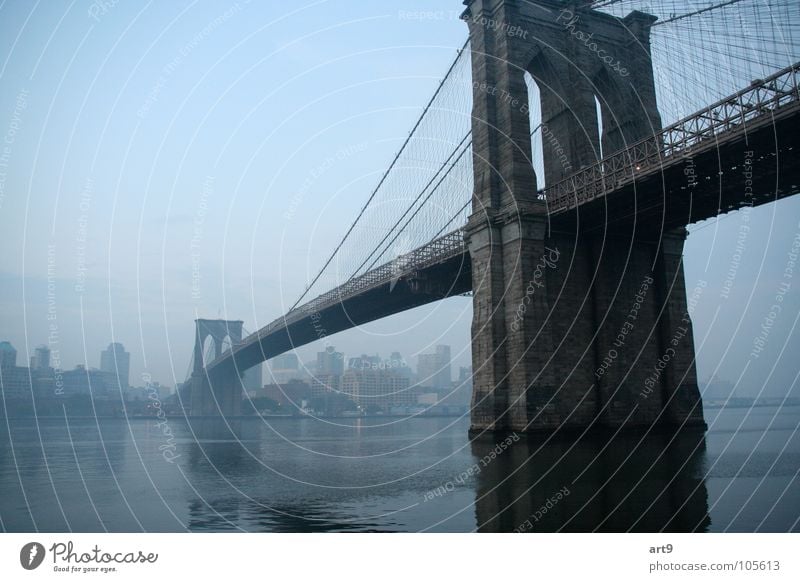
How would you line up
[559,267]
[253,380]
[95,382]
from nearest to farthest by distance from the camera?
[559,267]
[95,382]
[253,380]

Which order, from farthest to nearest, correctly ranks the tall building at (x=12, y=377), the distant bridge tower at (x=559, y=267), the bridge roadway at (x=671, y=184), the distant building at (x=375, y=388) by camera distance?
the distant building at (x=375, y=388)
the tall building at (x=12, y=377)
the distant bridge tower at (x=559, y=267)
the bridge roadway at (x=671, y=184)

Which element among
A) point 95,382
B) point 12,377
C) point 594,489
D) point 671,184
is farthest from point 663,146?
point 95,382

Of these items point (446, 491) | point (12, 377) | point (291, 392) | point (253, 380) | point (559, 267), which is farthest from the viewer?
point (253, 380)

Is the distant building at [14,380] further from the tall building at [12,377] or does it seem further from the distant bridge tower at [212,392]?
the distant bridge tower at [212,392]

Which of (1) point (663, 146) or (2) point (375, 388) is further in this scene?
(2) point (375, 388)

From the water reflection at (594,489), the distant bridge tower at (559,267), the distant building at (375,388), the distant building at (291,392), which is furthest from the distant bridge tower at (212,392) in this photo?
the water reflection at (594,489)

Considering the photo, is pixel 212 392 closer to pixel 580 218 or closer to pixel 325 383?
pixel 325 383
